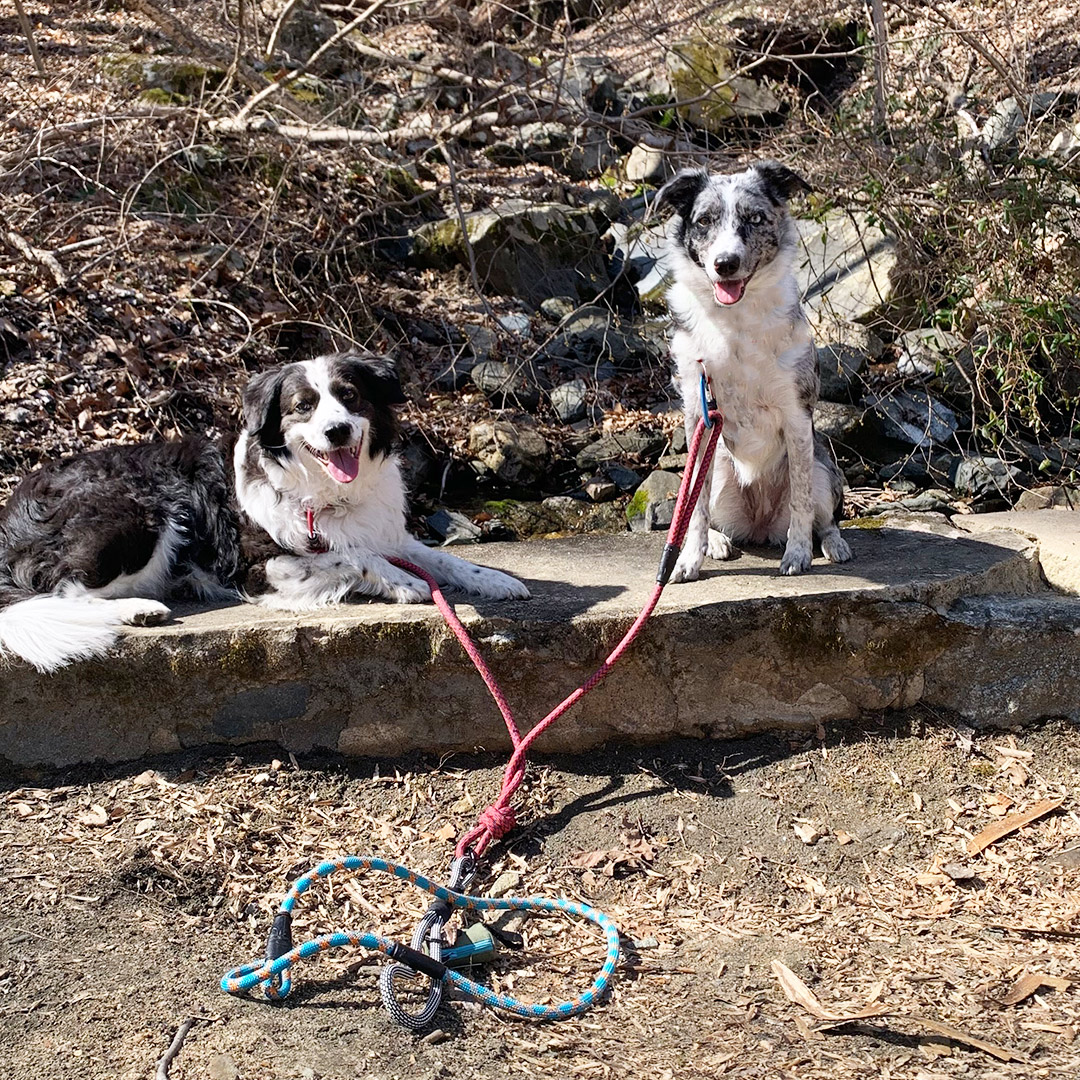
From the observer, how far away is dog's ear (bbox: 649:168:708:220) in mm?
4293

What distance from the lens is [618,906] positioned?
11.7ft

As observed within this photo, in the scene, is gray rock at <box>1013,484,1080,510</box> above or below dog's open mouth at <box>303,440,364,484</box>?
below

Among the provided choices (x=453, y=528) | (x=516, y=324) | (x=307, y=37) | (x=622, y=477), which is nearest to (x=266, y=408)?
(x=453, y=528)

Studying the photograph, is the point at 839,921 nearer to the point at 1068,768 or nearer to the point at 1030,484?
the point at 1068,768

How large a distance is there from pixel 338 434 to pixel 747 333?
1626mm

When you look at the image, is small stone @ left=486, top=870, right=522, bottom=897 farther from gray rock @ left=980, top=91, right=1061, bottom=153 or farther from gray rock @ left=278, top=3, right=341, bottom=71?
gray rock @ left=278, top=3, right=341, bottom=71

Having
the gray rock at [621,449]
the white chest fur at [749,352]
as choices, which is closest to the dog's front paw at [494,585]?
the white chest fur at [749,352]

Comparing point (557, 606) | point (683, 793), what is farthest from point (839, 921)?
point (557, 606)

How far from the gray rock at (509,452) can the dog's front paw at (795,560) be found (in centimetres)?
318

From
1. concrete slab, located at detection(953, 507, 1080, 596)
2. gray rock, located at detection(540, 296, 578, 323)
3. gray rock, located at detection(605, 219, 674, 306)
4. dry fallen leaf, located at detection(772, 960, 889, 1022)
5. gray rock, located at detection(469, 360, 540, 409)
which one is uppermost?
gray rock, located at detection(605, 219, 674, 306)

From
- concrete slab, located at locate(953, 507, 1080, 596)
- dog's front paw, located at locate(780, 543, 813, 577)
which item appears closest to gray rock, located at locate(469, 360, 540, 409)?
concrete slab, located at locate(953, 507, 1080, 596)

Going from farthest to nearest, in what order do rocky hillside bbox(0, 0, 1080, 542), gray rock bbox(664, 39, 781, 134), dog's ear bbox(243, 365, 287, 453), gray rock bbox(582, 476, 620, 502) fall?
gray rock bbox(664, 39, 781, 134) → gray rock bbox(582, 476, 620, 502) → rocky hillside bbox(0, 0, 1080, 542) → dog's ear bbox(243, 365, 287, 453)

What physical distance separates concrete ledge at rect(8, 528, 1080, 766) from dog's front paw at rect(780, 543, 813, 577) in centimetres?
11

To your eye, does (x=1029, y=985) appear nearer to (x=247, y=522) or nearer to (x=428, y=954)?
(x=428, y=954)
